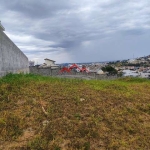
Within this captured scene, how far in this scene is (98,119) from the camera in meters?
4.03

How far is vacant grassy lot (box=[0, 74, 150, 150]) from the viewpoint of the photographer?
10.6 ft

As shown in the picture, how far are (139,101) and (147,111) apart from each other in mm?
731

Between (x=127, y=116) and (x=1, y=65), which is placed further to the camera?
(x=1, y=65)

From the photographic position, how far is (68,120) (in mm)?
3879

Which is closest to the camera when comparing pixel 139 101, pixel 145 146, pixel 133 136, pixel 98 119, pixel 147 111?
pixel 145 146

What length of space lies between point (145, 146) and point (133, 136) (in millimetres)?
298

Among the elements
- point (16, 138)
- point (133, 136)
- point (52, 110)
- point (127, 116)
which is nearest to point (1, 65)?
point (52, 110)

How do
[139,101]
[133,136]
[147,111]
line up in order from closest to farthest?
[133,136] < [147,111] < [139,101]

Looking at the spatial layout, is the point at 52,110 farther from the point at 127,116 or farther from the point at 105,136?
the point at 127,116

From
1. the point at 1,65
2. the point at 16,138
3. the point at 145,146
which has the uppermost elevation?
the point at 1,65

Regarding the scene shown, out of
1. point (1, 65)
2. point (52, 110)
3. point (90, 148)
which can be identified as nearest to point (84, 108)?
point (52, 110)

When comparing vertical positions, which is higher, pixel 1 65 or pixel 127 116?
pixel 1 65

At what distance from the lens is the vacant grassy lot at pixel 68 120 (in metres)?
3.22

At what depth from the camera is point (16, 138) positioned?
321cm
